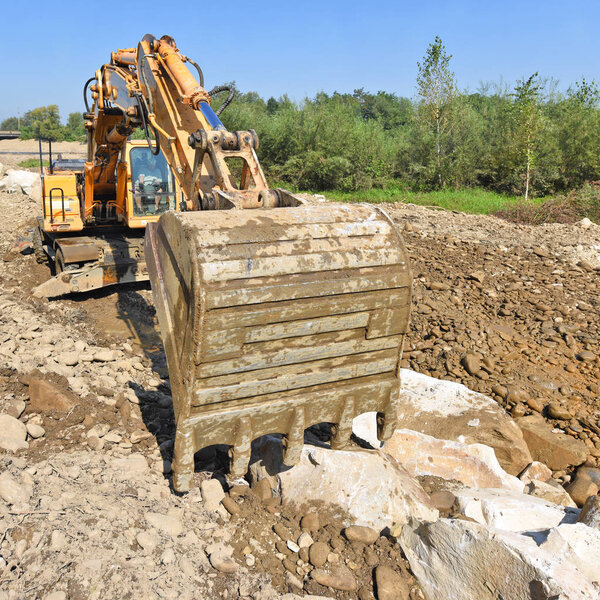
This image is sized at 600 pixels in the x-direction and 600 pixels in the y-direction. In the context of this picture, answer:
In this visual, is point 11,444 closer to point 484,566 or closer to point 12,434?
point 12,434

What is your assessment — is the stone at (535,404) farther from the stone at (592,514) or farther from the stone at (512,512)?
the stone at (592,514)

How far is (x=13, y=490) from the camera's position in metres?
2.96

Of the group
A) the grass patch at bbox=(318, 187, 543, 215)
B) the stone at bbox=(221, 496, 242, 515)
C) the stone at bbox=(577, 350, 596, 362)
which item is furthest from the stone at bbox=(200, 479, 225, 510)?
the grass patch at bbox=(318, 187, 543, 215)

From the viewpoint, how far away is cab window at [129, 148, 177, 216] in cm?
795

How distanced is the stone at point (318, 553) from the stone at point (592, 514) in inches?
57.9

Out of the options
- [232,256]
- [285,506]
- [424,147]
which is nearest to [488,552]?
[285,506]

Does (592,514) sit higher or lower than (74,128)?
lower

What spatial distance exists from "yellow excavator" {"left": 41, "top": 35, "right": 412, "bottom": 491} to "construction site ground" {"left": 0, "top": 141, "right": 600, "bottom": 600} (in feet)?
1.52

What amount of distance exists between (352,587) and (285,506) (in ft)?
2.29

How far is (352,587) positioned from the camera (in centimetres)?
295

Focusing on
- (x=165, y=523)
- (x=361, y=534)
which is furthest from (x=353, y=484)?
(x=165, y=523)

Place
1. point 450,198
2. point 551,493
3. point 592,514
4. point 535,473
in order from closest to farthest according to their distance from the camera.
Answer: point 592,514 < point 551,493 < point 535,473 < point 450,198

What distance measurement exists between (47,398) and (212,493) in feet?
5.01

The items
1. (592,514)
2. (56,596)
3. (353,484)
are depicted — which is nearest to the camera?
(56,596)
